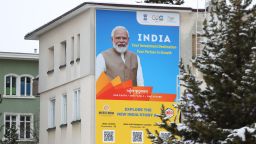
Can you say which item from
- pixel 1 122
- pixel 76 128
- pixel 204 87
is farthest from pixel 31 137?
pixel 204 87

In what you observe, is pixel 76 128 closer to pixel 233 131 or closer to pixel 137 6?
pixel 137 6

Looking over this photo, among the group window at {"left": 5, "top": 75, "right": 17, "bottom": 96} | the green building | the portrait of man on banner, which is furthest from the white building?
window at {"left": 5, "top": 75, "right": 17, "bottom": 96}

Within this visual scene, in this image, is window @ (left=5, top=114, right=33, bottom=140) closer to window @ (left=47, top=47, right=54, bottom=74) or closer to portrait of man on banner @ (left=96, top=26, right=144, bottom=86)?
window @ (left=47, top=47, right=54, bottom=74)

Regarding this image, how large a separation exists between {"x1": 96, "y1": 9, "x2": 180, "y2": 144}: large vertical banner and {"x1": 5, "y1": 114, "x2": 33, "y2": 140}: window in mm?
24200

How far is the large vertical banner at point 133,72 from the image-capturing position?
5088 centimetres

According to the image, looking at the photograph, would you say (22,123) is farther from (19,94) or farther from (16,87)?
(16,87)

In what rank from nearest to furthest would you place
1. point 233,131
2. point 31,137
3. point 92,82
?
point 233,131, point 92,82, point 31,137

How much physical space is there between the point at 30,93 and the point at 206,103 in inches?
1966

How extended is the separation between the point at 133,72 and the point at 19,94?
2586cm

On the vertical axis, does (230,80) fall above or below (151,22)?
below

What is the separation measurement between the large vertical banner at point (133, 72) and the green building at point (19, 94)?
23959 millimetres

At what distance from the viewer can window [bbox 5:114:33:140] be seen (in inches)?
2953

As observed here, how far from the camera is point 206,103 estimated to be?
27.1 m

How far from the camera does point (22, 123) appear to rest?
75.8 m
